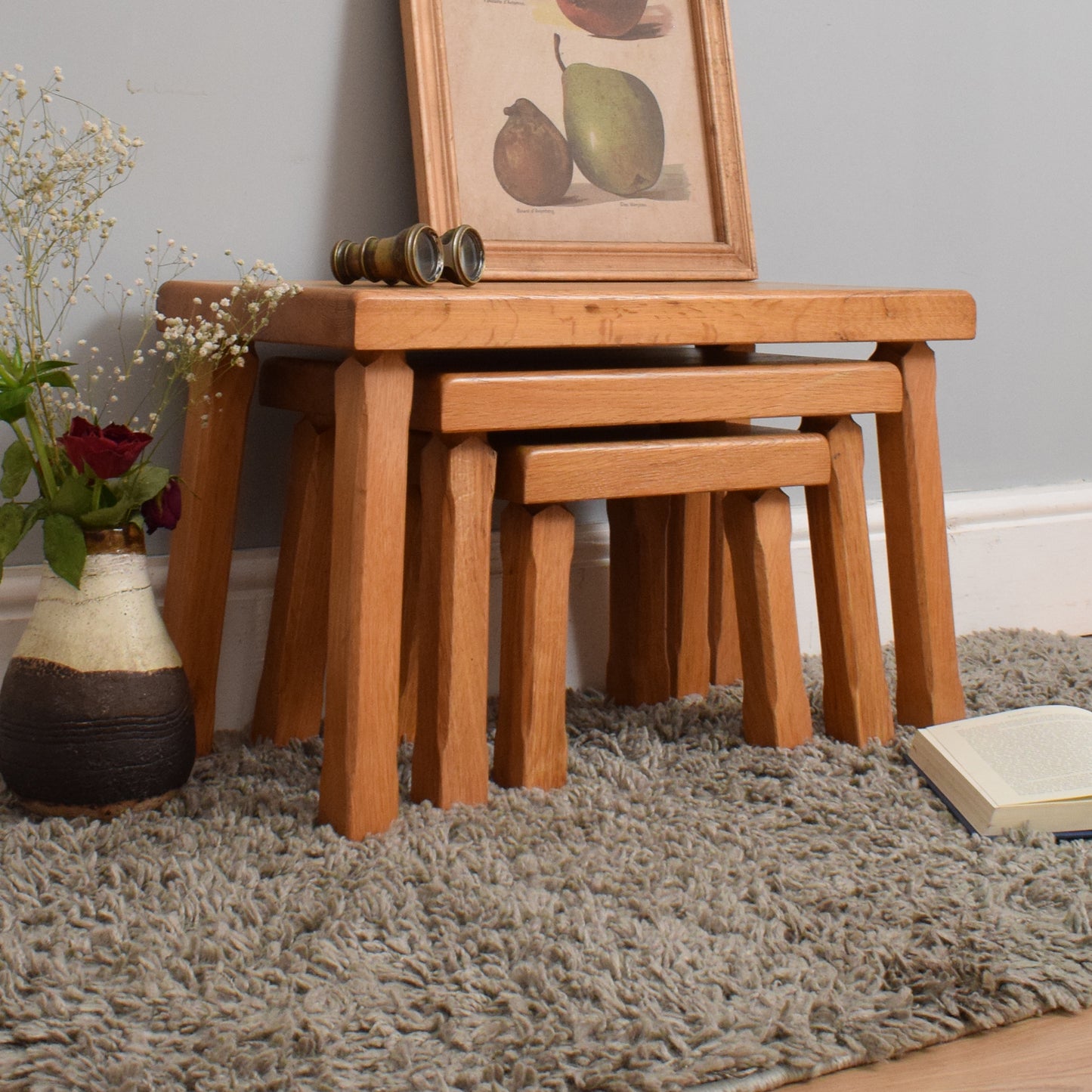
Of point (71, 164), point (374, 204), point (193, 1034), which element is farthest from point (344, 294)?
point (193, 1034)

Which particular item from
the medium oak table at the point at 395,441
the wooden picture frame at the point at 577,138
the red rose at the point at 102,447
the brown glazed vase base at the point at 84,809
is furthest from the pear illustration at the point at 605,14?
the brown glazed vase base at the point at 84,809

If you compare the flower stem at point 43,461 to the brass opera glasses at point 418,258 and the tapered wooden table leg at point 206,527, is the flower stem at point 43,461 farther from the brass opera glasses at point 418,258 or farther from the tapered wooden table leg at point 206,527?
the brass opera glasses at point 418,258

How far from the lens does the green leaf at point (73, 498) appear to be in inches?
43.8

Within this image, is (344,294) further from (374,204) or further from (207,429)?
(374,204)

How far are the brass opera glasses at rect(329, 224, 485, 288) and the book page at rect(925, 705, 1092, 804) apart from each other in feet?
2.13

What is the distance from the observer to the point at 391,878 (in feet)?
3.25

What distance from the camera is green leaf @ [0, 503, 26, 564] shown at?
3.63 ft

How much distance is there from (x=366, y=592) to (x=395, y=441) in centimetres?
13

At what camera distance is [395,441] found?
1.05m

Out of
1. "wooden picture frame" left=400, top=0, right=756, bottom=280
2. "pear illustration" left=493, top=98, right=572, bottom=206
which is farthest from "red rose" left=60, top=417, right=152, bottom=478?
"pear illustration" left=493, top=98, right=572, bottom=206

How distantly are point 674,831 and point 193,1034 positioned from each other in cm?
46

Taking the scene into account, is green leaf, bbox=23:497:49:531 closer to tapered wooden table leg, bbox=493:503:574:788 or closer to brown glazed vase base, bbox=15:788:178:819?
brown glazed vase base, bbox=15:788:178:819

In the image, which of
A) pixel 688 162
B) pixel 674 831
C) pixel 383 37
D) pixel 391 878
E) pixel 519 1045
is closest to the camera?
pixel 519 1045

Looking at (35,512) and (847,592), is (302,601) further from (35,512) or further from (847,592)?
(847,592)
